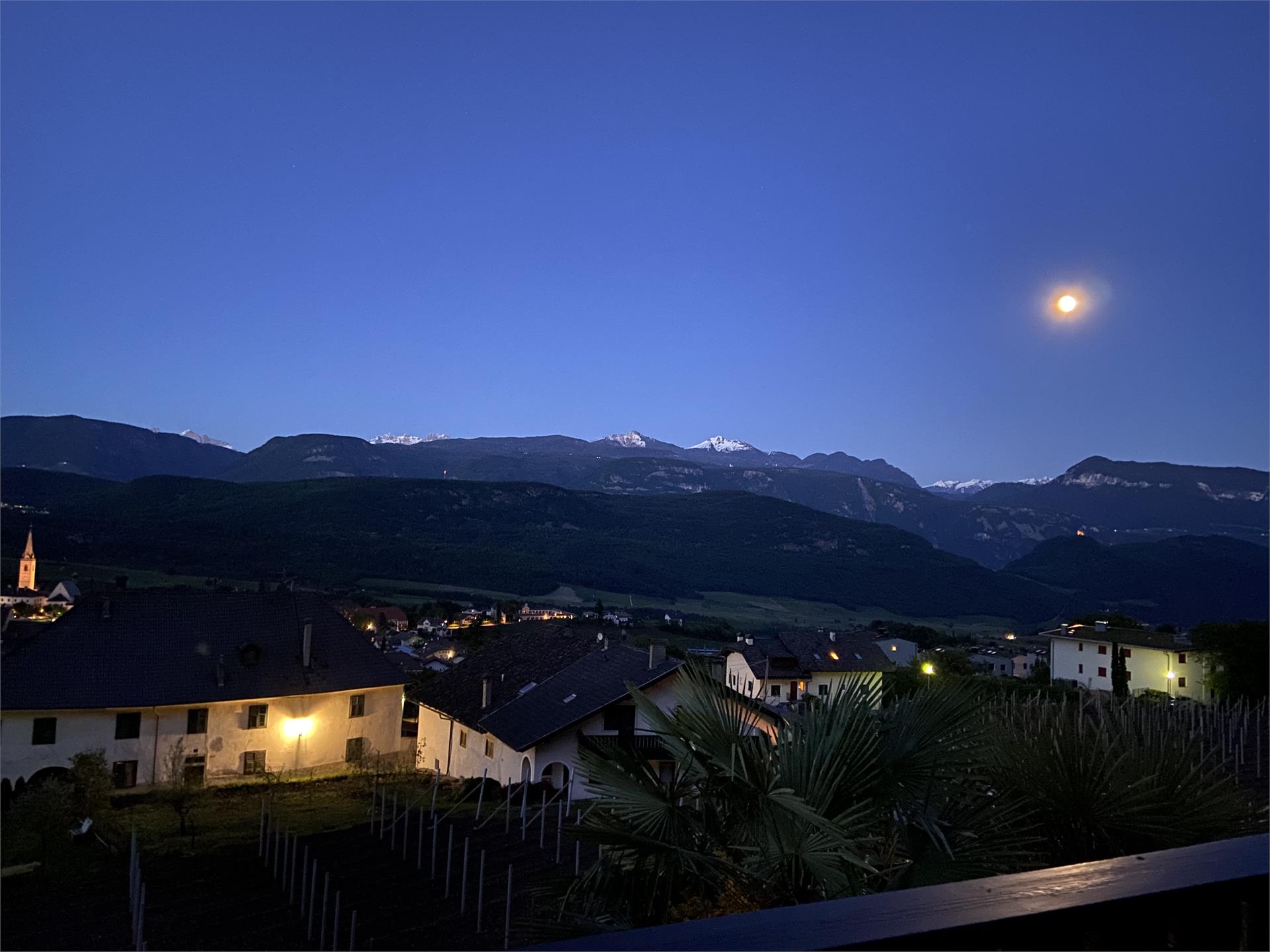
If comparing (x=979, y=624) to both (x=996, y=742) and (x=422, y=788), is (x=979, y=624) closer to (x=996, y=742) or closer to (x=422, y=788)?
(x=422, y=788)

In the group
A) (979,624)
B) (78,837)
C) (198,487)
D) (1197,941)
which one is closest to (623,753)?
(1197,941)

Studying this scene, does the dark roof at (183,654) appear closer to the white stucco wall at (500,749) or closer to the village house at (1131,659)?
the white stucco wall at (500,749)

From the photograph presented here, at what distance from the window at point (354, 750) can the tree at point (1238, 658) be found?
38602 mm

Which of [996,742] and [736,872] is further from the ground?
[996,742]

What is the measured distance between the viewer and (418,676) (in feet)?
164

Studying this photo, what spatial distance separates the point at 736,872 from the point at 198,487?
674ft

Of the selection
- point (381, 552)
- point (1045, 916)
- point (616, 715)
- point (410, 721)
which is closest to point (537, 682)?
point (616, 715)

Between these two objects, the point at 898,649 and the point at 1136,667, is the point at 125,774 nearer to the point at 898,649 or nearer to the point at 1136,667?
the point at 1136,667

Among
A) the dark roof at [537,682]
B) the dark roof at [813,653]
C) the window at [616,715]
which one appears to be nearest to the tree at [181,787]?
the dark roof at [537,682]

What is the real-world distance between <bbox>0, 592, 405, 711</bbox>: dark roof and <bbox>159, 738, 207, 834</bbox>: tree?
7.90ft

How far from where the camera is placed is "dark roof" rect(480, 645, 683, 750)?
27922 mm

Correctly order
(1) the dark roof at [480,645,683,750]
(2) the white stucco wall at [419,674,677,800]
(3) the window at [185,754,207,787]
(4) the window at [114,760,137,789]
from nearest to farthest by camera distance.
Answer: (2) the white stucco wall at [419,674,677,800]
(1) the dark roof at [480,645,683,750]
(4) the window at [114,760,137,789]
(3) the window at [185,754,207,787]

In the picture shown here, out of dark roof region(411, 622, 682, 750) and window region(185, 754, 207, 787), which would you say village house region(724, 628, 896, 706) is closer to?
dark roof region(411, 622, 682, 750)

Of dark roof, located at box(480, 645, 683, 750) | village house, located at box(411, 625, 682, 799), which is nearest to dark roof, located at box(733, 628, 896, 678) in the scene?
village house, located at box(411, 625, 682, 799)
